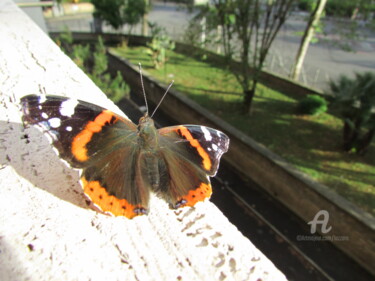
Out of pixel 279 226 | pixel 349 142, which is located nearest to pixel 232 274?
pixel 279 226

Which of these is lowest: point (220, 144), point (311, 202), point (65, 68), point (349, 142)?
point (311, 202)

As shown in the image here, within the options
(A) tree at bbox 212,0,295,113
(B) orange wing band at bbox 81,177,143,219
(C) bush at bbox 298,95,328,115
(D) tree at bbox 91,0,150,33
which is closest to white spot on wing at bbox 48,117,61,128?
(B) orange wing band at bbox 81,177,143,219

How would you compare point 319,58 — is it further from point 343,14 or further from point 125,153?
point 125,153

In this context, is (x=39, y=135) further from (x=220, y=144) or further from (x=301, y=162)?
(x=301, y=162)

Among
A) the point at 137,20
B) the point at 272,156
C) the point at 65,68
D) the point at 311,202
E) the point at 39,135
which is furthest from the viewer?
the point at 137,20

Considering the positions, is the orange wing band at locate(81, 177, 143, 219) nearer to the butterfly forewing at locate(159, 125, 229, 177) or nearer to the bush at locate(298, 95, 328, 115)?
the butterfly forewing at locate(159, 125, 229, 177)

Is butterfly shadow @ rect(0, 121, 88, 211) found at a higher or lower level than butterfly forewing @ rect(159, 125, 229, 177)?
higher

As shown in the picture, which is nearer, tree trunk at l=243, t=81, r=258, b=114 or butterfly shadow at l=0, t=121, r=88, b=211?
butterfly shadow at l=0, t=121, r=88, b=211
